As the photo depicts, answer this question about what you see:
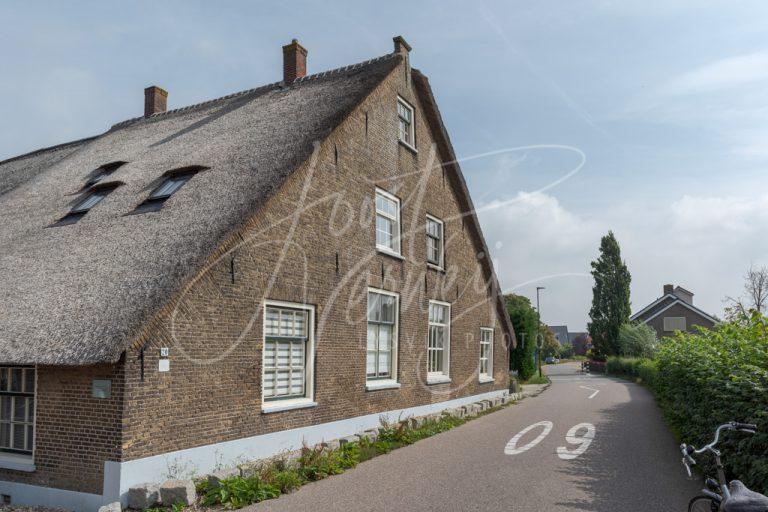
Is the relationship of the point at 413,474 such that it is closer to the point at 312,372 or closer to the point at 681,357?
the point at 312,372

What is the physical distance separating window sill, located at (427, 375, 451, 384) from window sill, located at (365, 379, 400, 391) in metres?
2.03

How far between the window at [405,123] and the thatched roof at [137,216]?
1.16m

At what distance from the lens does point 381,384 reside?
14.0m

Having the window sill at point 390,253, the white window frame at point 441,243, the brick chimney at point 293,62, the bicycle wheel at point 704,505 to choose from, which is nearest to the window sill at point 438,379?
the white window frame at point 441,243

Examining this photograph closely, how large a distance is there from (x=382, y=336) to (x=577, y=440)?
15.5ft

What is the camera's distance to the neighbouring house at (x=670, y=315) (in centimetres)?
5494

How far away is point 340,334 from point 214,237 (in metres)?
4.21

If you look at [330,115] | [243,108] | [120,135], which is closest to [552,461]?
[330,115]

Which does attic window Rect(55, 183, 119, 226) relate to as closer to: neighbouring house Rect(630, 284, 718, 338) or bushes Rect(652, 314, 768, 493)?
bushes Rect(652, 314, 768, 493)

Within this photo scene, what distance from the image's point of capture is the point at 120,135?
54.3 feet

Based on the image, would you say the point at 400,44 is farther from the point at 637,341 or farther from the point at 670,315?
the point at 670,315

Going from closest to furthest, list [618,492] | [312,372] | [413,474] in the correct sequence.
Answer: [618,492]
[413,474]
[312,372]

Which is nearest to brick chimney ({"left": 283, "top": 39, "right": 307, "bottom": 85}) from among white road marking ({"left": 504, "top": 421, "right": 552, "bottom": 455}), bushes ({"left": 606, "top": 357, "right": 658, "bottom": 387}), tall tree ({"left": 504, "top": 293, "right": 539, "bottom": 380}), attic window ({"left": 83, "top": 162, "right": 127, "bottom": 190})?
attic window ({"left": 83, "top": 162, "right": 127, "bottom": 190})

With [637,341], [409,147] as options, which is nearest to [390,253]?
[409,147]
